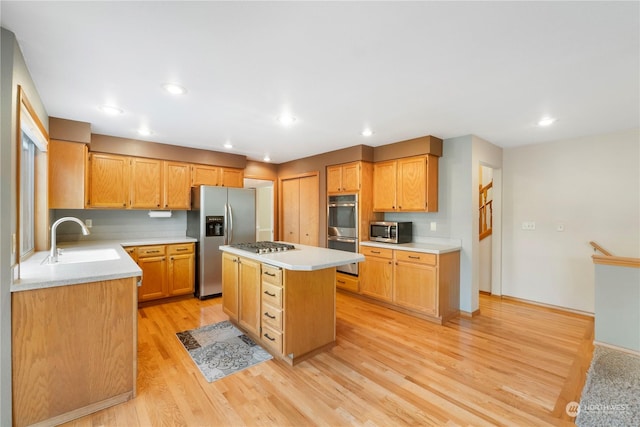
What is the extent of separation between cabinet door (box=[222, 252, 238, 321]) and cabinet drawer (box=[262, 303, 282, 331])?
637mm

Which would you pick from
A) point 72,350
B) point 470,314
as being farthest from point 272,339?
point 470,314

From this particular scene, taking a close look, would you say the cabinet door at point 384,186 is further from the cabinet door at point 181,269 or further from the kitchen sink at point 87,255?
the kitchen sink at point 87,255

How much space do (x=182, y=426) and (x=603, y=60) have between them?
11.8ft

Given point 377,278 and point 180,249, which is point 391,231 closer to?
point 377,278

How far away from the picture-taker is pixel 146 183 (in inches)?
165

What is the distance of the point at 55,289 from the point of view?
179 cm

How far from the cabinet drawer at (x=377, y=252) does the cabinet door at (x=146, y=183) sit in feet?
10.4

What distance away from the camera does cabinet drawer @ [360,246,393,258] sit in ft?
13.0

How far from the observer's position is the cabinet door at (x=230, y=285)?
321cm

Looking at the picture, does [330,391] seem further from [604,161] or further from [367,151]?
[604,161]

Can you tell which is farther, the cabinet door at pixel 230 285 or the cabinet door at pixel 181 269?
the cabinet door at pixel 181 269

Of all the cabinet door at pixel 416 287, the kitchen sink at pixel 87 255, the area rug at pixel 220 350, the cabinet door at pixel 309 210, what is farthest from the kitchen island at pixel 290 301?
the cabinet door at pixel 309 210

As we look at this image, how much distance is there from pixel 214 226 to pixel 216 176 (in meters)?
0.96

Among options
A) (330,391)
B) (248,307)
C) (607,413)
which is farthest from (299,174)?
(607,413)
